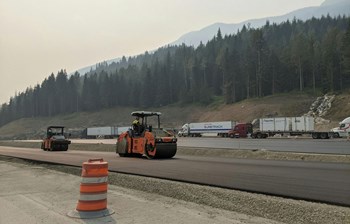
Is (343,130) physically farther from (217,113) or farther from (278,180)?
(217,113)

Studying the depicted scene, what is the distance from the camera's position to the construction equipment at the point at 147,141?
2164cm

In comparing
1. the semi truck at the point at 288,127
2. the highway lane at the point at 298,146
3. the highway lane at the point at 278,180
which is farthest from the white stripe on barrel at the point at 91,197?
the semi truck at the point at 288,127

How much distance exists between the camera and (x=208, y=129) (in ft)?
251

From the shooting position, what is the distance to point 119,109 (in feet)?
501

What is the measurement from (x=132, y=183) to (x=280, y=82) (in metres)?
101

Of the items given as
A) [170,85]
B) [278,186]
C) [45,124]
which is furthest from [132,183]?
[45,124]

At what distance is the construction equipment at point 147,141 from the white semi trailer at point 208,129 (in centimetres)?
4931

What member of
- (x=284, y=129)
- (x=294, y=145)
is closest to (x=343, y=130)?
(x=284, y=129)

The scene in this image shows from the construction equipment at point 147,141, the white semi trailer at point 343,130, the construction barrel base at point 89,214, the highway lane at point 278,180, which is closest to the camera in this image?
the construction barrel base at point 89,214

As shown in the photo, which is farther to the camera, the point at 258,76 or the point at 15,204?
the point at 258,76

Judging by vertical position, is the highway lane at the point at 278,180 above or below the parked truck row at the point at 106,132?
below

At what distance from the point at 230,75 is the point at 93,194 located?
369 feet

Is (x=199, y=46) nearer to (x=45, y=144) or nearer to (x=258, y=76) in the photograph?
(x=258, y=76)

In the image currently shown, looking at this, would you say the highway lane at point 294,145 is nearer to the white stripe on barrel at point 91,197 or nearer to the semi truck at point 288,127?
the semi truck at point 288,127
